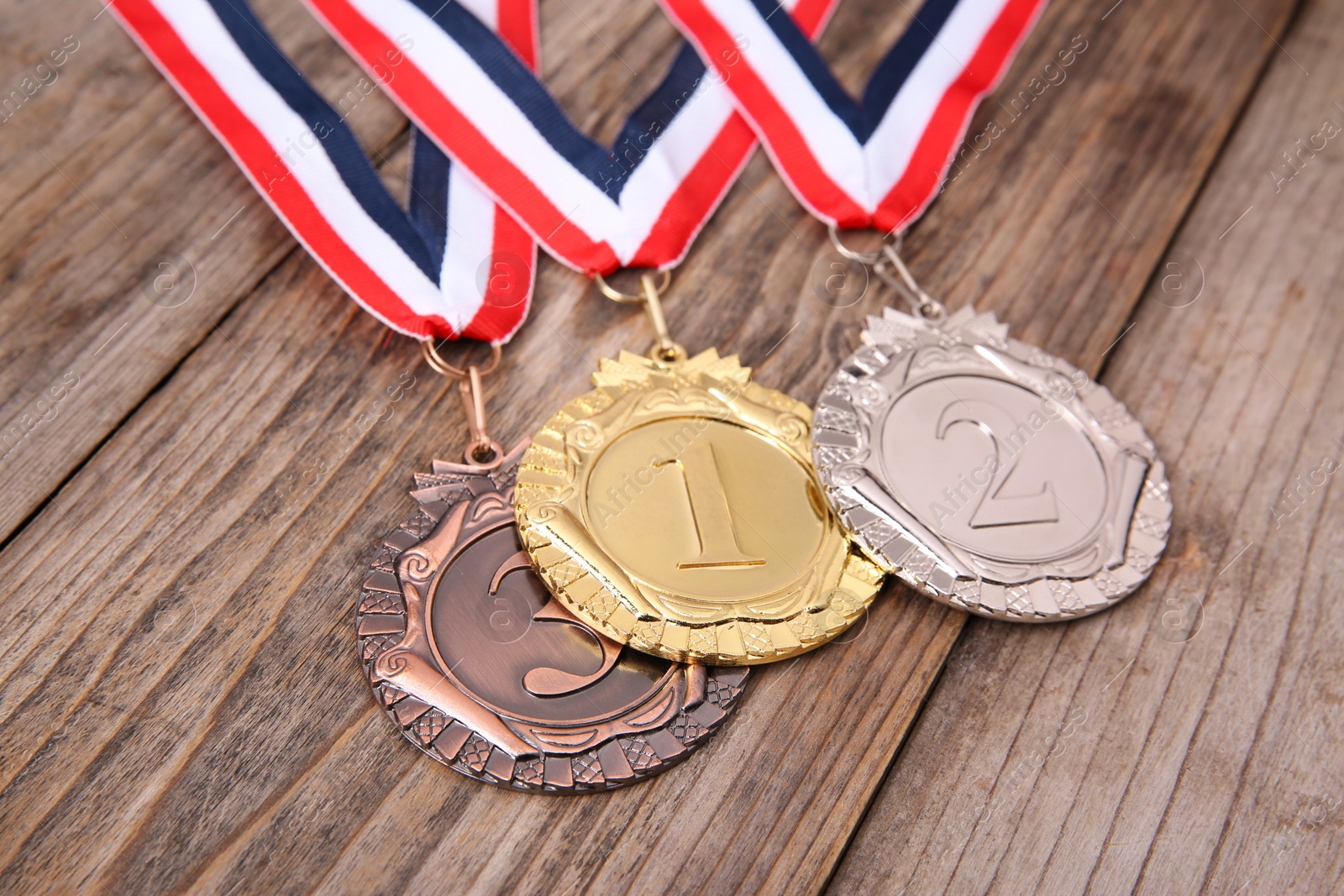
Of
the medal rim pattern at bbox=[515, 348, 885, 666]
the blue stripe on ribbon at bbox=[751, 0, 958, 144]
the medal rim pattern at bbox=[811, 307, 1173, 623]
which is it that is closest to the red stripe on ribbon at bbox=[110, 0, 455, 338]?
the medal rim pattern at bbox=[515, 348, 885, 666]

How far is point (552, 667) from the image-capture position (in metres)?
1.20

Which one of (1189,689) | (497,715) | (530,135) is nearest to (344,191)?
(530,135)

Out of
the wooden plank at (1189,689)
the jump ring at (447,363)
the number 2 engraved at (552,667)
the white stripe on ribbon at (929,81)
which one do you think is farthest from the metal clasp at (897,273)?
the number 2 engraved at (552,667)

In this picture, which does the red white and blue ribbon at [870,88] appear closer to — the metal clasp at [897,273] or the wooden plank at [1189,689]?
the metal clasp at [897,273]

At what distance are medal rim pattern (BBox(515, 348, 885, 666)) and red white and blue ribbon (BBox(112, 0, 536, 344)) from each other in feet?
0.86

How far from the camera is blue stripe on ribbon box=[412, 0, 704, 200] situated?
1.74m

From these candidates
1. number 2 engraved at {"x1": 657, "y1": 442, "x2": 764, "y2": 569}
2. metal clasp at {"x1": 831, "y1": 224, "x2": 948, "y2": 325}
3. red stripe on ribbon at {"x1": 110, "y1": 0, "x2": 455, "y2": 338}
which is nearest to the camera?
number 2 engraved at {"x1": 657, "y1": 442, "x2": 764, "y2": 569}

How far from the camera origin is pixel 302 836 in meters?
1.10

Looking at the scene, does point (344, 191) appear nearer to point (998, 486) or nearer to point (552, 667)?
point (552, 667)

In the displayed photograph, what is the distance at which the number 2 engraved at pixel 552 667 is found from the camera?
1.18m

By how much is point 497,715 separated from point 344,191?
3.18 ft

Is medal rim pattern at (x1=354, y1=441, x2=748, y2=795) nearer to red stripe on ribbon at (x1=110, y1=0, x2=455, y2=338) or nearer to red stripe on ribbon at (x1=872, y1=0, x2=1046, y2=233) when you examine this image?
red stripe on ribbon at (x1=110, y1=0, x2=455, y2=338)

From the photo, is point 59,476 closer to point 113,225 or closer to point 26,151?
point 113,225

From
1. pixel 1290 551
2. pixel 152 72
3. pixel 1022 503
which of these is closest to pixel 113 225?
pixel 152 72
